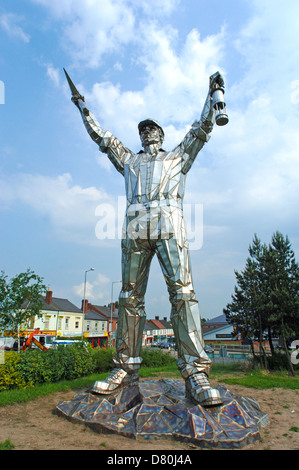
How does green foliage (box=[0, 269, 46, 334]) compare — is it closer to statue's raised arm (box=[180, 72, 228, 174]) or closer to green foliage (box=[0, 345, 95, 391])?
green foliage (box=[0, 345, 95, 391])

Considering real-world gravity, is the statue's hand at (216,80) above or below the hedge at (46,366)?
above

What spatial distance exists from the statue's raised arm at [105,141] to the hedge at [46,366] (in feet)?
17.7

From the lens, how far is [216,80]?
5.11 meters

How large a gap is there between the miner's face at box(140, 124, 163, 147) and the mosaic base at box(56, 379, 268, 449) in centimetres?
456

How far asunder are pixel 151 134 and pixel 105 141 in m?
0.95

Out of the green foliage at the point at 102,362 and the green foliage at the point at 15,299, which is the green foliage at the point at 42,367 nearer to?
the green foliage at the point at 102,362

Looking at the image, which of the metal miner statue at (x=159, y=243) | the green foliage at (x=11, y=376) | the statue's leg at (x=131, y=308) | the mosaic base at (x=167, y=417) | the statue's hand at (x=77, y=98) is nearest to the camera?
the mosaic base at (x=167, y=417)

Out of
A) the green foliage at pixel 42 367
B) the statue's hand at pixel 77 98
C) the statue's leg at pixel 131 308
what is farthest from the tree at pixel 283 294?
the statue's hand at pixel 77 98

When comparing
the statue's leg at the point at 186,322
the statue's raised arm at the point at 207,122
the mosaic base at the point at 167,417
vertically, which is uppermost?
the statue's raised arm at the point at 207,122

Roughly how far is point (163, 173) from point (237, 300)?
38.7 feet

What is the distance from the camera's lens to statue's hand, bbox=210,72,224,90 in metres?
5.09

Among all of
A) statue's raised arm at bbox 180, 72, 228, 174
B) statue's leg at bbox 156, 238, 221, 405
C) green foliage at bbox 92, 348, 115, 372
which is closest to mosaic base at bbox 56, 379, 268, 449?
statue's leg at bbox 156, 238, 221, 405

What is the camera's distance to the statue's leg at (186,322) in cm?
438
